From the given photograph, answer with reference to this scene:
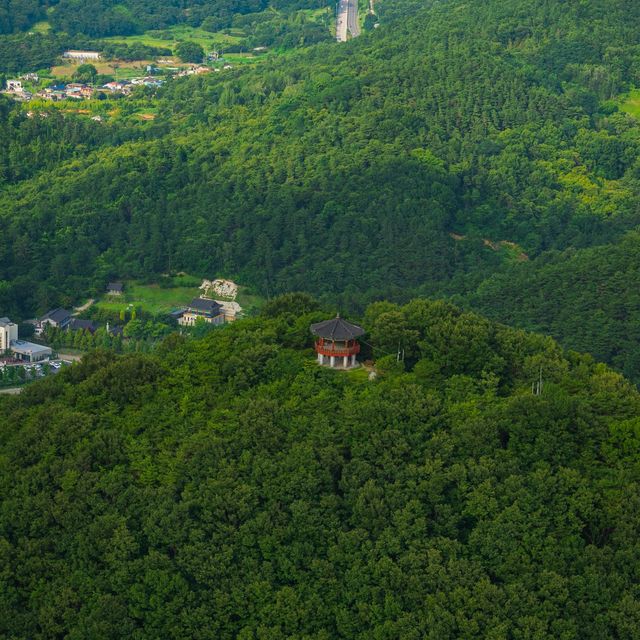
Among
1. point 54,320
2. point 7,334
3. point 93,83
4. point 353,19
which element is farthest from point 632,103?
point 7,334

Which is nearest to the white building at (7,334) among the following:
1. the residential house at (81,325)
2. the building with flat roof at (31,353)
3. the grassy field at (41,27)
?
the building with flat roof at (31,353)

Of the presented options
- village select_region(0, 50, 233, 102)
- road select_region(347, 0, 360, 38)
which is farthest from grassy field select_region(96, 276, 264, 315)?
road select_region(347, 0, 360, 38)

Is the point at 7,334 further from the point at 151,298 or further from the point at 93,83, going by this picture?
the point at 93,83

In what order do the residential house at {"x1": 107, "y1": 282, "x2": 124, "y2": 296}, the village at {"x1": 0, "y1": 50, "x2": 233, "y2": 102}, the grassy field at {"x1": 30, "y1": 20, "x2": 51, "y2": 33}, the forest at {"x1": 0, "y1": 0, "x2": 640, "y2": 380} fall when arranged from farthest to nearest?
the grassy field at {"x1": 30, "y1": 20, "x2": 51, "y2": 33} → the village at {"x1": 0, "y1": 50, "x2": 233, "y2": 102} → the forest at {"x1": 0, "y1": 0, "x2": 640, "y2": 380} → the residential house at {"x1": 107, "y1": 282, "x2": 124, "y2": 296}

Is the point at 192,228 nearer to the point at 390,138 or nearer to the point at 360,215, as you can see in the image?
the point at 360,215

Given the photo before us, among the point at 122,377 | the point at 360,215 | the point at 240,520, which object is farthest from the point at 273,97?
the point at 240,520

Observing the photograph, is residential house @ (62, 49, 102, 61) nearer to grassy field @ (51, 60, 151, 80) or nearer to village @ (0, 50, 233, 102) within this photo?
village @ (0, 50, 233, 102)
